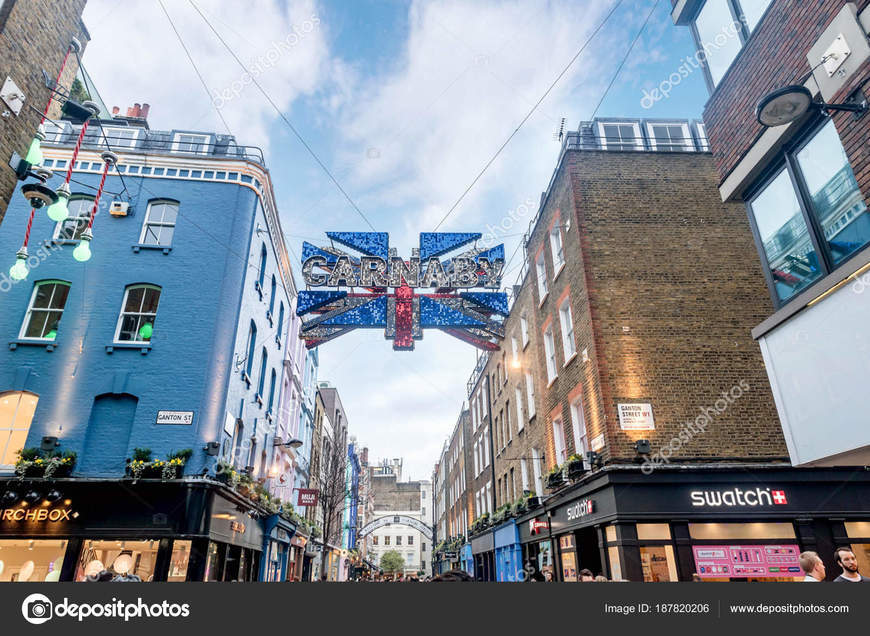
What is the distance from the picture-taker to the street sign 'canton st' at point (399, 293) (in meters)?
14.8

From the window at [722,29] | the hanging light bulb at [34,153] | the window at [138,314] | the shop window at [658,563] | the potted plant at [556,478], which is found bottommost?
the shop window at [658,563]

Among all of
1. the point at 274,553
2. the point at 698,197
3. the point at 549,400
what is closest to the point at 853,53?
Result: the point at 698,197

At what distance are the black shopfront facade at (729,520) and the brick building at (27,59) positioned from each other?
13.4m

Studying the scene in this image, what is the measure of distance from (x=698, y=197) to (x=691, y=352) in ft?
17.8

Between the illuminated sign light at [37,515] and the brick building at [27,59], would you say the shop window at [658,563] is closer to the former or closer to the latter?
the brick building at [27,59]

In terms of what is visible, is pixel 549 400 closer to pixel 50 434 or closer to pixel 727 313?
pixel 727 313

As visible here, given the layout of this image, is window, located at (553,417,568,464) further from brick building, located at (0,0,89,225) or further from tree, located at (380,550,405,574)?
tree, located at (380,550,405,574)

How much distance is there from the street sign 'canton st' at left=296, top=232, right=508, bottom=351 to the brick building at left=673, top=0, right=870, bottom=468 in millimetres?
7356

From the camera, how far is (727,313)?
46.8 ft

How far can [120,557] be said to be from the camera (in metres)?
13.3

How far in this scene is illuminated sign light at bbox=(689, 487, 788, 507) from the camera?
39.1 feet

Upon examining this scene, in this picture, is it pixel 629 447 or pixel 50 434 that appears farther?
pixel 50 434

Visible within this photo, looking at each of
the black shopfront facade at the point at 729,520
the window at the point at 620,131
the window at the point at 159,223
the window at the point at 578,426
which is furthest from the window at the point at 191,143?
the black shopfront facade at the point at 729,520
